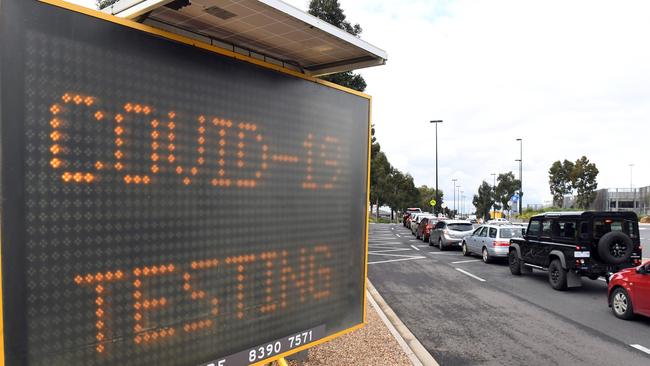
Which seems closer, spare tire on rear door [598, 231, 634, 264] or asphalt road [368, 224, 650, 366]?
asphalt road [368, 224, 650, 366]

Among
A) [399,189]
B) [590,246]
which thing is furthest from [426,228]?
[399,189]

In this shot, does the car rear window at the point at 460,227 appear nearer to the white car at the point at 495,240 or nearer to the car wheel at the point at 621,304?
the white car at the point at 495,240

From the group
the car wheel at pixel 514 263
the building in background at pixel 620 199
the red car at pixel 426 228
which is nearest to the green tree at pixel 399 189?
the building in background at pixel 620 199

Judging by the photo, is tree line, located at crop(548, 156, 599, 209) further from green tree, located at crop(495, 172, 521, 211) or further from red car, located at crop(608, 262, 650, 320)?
red car, located at crop(608, 262, 650, 320)

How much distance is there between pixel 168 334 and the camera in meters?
2.26

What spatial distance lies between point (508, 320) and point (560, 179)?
6080 centimetres

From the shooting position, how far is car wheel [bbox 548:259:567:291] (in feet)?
36.5

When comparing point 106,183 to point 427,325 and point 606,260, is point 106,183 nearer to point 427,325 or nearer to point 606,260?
point 427,325

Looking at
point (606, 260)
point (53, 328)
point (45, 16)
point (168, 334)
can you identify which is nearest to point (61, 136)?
point (45, 16)

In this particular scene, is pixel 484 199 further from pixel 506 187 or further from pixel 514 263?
pixel 514 263

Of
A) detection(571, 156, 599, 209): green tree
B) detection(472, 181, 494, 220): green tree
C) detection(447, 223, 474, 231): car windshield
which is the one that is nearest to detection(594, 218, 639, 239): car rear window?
detection(447, 223, 474, 231): car windshield

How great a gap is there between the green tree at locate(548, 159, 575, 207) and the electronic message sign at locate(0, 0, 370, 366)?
65374mm

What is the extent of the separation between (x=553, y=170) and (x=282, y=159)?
221 feet

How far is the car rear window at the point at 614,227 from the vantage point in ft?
36.0
